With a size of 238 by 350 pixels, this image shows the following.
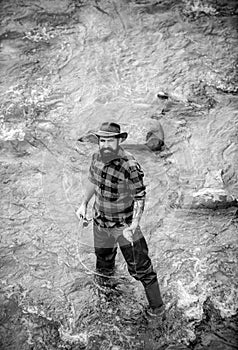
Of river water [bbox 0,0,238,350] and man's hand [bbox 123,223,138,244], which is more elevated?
man's hand [bbox 123,223,138,244]

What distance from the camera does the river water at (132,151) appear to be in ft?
12.9

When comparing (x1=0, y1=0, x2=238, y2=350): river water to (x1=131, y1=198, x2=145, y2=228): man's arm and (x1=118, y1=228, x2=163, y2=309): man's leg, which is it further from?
(x1=131, y1=198, x2=145, y2=228): man's arm

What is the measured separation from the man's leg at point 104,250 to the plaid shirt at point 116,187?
100mm

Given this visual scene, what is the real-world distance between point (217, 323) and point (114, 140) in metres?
1.80

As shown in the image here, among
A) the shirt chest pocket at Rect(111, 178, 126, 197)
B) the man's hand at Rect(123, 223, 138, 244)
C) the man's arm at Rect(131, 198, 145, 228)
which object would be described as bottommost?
the man's hand at Rect(123, 223, 138, 244)

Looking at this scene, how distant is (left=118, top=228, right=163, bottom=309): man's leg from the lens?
3523 millimetres

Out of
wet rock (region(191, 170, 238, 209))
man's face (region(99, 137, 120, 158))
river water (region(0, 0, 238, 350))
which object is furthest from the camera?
wet rock (region(191, 170, 238, 209))

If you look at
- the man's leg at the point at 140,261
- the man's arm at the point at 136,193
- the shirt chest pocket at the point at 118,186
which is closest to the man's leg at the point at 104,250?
the man's leg at the point at 140,261

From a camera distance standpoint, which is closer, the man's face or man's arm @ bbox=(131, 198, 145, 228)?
the man's face

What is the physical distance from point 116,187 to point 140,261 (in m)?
0.62

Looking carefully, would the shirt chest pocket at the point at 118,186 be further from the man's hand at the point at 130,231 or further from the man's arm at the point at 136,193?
the man's hand at the point at 130,231

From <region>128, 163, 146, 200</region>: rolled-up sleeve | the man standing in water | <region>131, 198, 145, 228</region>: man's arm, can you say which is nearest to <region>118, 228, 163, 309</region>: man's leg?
the man standing in water

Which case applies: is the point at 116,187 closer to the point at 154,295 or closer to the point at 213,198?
the point at 154,295

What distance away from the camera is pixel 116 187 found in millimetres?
3381
